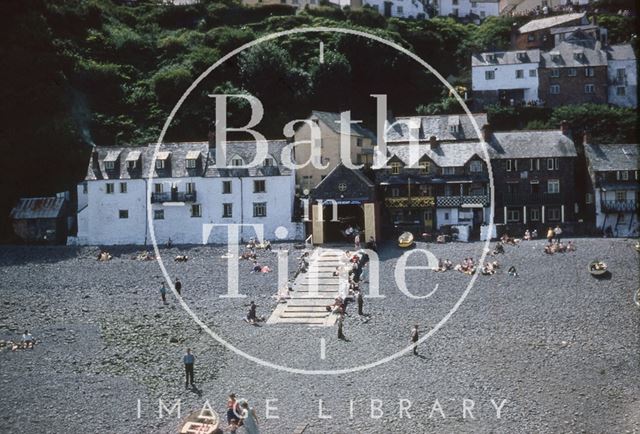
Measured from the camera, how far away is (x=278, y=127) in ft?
194

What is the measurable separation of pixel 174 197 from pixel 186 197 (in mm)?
808

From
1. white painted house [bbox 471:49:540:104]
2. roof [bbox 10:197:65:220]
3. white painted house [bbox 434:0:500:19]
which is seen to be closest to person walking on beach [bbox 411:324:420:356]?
roof [bbox 10:197:65:220]

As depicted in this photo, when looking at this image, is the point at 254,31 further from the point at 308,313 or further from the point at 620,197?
the point at 308,313

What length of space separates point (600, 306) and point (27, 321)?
82.9 ft

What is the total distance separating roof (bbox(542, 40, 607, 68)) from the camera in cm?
6059

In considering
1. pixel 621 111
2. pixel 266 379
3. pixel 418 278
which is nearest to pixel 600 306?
pixel 418 278

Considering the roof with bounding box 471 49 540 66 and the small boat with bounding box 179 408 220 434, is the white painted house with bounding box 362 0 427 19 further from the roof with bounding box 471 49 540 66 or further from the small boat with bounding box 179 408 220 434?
the small boat with bounding box 179 408 220 434

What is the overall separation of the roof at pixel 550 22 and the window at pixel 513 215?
33.2 m

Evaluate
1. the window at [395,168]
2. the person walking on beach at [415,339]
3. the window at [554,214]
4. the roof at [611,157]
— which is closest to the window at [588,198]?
the roof at [611,157]

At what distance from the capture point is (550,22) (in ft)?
244

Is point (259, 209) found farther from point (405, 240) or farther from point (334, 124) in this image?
point (334, 124)

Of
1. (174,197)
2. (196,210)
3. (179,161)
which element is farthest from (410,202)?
(179,161)

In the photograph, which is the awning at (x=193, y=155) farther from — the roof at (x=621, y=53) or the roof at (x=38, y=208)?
the roof at (x=621, y=53)

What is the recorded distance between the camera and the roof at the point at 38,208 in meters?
47.5
